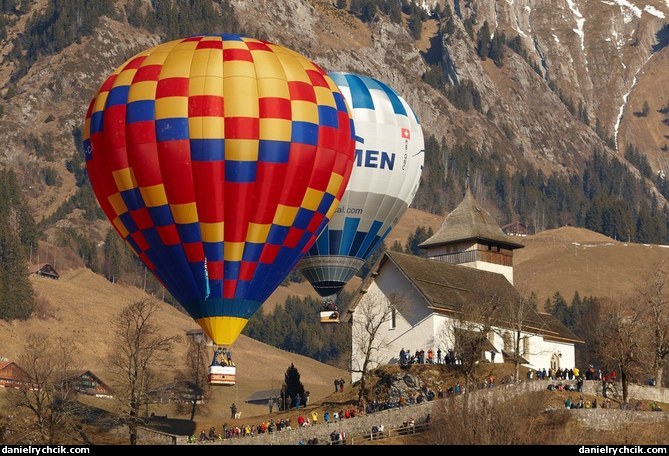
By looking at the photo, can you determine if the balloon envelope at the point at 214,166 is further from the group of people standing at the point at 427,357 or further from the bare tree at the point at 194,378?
the bare tree at the point at 194,378

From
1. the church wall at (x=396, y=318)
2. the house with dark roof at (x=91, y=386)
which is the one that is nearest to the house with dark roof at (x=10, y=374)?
the house with dark roof at (x=91, y=386)

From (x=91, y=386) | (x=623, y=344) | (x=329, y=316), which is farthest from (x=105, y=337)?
(x=623, y=344)

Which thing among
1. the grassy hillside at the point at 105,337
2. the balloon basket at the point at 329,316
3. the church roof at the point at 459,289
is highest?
the grassy hillside at the point at 105,337

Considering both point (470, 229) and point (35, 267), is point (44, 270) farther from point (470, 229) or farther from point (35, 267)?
point (470, 229)

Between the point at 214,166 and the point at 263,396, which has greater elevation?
the point at 214,166

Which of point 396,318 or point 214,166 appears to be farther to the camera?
point 396,318
